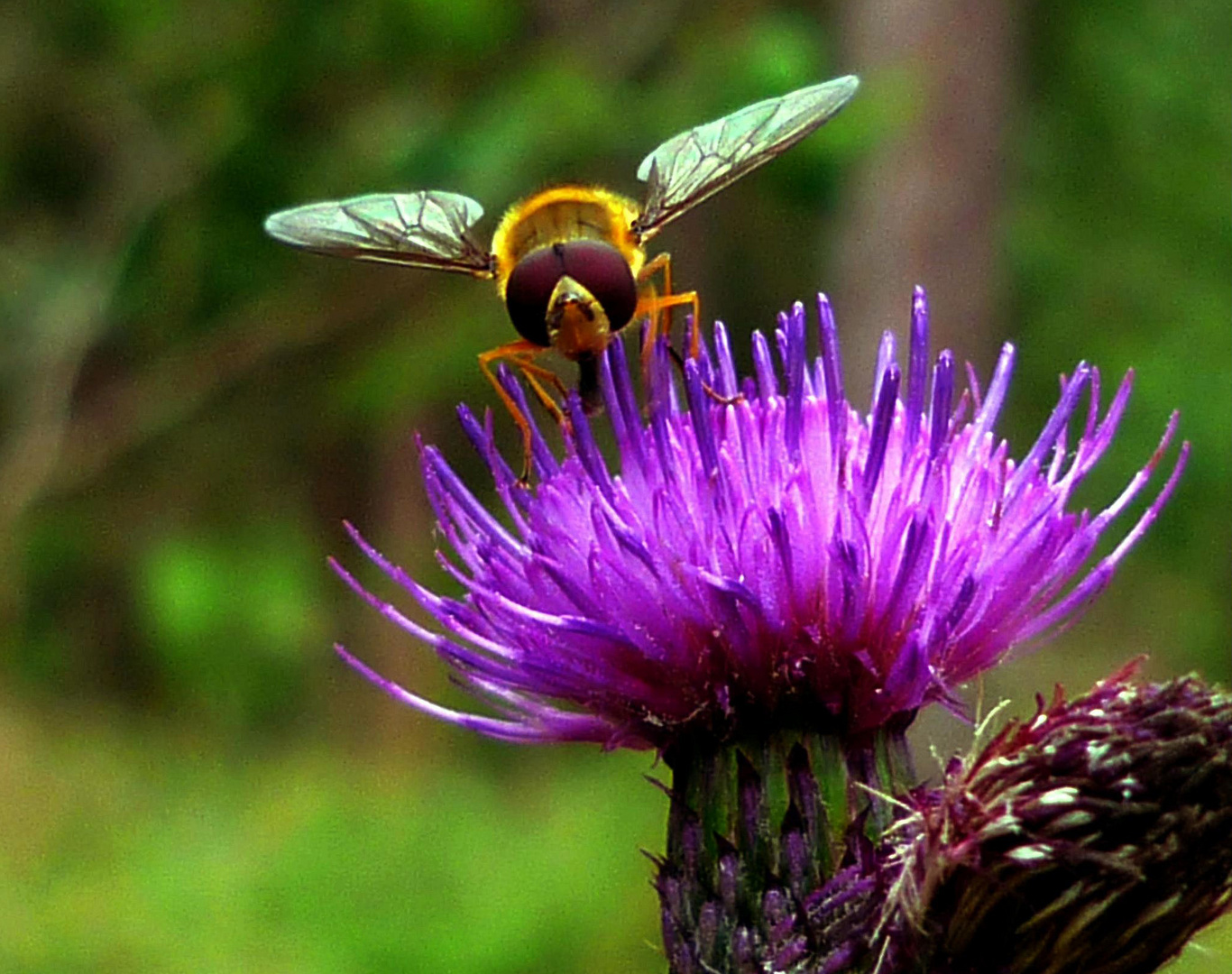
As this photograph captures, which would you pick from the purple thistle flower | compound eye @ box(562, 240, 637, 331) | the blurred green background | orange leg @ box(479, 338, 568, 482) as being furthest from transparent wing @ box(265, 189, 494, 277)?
the blurred green background

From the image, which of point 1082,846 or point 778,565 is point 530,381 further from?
point 1082,846

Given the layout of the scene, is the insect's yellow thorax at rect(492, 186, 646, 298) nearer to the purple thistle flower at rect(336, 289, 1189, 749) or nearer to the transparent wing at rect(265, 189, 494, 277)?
the transparent wing at rect(265, 189, 494, 277)

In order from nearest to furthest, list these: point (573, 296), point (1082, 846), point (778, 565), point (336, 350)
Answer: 1. point (1082, 846)
2. point (778, 565)
3. point (573, 296)
4. point (336, 350)

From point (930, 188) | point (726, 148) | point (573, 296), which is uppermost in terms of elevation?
point (930, 188)

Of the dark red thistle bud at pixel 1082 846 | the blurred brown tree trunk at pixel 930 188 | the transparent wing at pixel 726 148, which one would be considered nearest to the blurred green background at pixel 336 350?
the blurred brown tree trunk at pixel 930 188

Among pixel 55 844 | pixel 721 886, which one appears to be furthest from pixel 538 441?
pixel 55 844

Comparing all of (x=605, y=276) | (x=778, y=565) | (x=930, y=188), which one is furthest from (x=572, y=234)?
(x=930, y=188)

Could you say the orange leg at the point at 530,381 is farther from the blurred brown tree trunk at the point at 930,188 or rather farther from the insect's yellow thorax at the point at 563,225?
the blurred brown tree trunk at the point at 930,188
